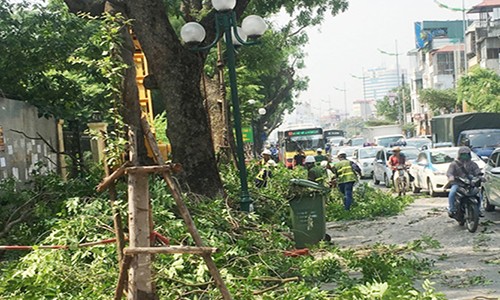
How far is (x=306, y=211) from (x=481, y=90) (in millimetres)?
41781

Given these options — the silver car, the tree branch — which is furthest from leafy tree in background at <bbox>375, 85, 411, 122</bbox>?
the tree branch

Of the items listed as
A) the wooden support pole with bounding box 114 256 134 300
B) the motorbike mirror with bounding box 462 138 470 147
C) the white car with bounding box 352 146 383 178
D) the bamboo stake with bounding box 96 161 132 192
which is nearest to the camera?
the wooden support pole with bounding box 114 256 134 300

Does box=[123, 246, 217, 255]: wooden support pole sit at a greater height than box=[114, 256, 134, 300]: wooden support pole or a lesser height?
greater

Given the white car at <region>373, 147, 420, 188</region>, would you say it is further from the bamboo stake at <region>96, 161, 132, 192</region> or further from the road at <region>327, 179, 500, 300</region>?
the bamboo stake at <region>96, 161, 132, 192</region>

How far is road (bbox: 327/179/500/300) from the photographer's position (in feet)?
26.6

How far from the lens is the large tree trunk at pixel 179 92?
456 inches

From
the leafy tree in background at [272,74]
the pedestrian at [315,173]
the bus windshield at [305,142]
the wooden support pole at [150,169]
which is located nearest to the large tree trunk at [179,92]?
the pedestrian at [315,173]

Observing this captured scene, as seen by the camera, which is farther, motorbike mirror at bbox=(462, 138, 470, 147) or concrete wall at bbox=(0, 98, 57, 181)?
motorbike mirror at bbox=(462, 138, 470, 147)

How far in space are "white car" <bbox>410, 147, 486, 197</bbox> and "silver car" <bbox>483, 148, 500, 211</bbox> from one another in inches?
156

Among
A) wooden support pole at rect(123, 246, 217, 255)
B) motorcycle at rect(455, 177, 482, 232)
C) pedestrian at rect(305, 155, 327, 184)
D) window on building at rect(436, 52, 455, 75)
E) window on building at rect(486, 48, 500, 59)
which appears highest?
window on building at rect(436, 52, 455, 75)

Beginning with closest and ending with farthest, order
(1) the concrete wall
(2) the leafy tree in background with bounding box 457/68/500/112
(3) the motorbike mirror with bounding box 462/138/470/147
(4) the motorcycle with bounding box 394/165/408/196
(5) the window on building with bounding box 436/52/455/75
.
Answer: (1) the concrete wall < (4) the motorcycle with bounding box 394/165/408/196 < (3) the motorbike mirror with bounding box 462/138/470/147 < (2) the leafy tree in background with bounding box 457/68/500/112 < (5) the window on building with bounding box 436/52/455/75

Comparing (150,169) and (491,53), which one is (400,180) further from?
(491,53)

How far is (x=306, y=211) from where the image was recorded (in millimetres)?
11805

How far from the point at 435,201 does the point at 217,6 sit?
1042 centimetres
